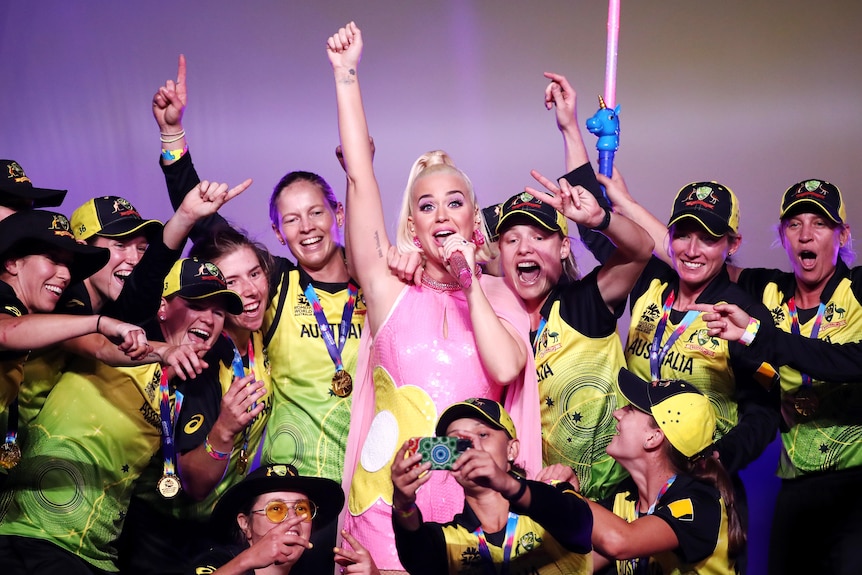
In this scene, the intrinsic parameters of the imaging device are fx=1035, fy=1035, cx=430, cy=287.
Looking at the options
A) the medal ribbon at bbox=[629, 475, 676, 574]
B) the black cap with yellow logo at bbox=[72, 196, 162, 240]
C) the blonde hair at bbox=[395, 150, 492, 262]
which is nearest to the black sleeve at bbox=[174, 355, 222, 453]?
the black cap with yellow logo at bbox=[72, 196, 162, 240]

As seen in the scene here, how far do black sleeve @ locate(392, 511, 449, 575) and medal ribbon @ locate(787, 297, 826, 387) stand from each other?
1.70 meters

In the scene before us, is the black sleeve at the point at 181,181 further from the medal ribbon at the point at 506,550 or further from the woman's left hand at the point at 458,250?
the medal ribbon at the point at 506,550

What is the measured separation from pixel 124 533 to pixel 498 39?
3327 millimetres

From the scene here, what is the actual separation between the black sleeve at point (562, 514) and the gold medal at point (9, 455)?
150cm

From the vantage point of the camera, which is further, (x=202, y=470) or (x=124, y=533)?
(x=124, y=533)

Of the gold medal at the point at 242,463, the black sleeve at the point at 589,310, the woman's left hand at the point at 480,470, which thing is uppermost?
the black sleeve at the point at 589,310

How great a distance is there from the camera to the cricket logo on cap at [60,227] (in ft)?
9.80

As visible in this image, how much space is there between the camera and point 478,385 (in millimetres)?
2730

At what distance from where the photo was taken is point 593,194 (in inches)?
136

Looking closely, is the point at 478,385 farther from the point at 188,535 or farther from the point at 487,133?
the point at 487,133

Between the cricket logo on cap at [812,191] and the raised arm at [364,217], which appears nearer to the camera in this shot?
the raised arm at [364,217]

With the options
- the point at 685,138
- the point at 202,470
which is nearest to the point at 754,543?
the point at 685,138

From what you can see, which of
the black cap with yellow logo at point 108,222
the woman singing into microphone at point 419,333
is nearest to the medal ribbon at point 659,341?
the woman singing into microphone at point 419,333

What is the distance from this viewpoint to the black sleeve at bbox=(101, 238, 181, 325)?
3158 millimetres
